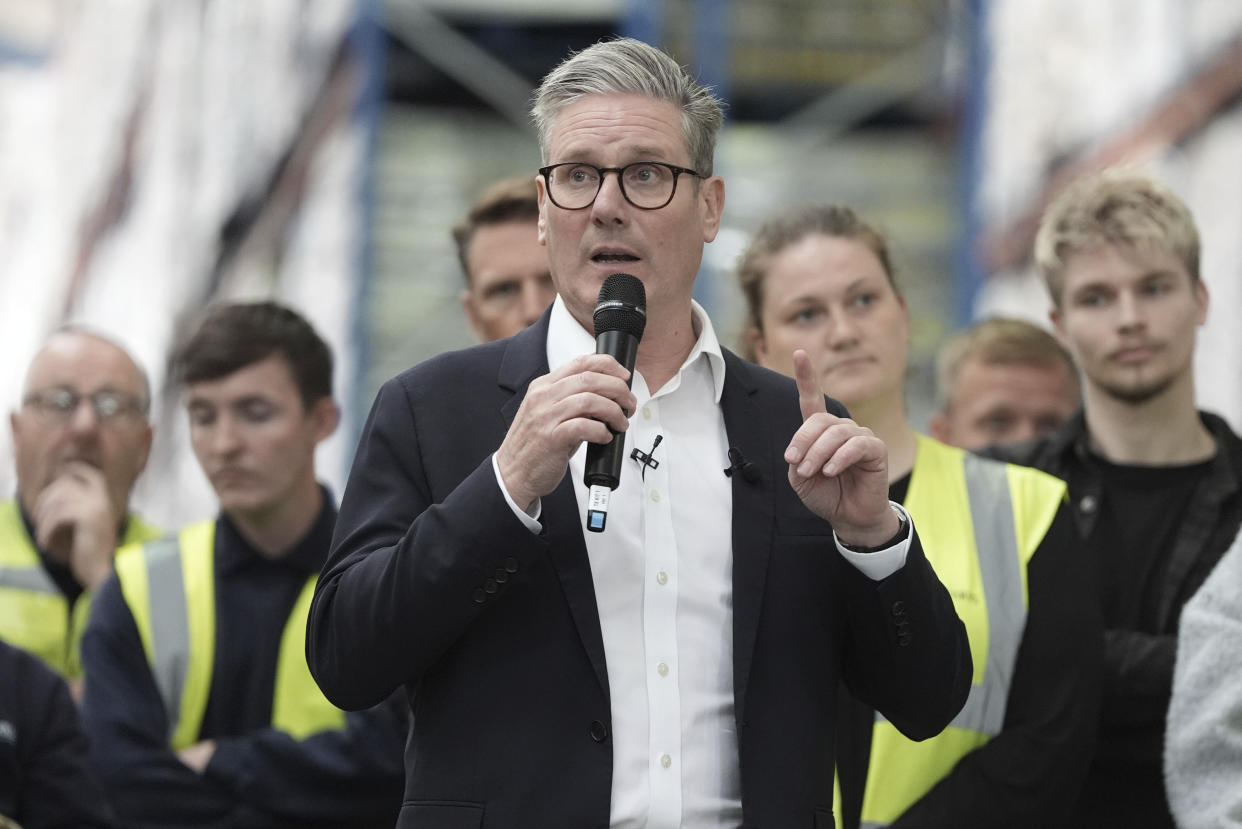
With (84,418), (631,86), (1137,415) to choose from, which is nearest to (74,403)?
(84,418)

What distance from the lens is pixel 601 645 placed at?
2.14 m

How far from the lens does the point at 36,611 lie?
3965 mm

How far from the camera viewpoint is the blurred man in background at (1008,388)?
14.1 feet

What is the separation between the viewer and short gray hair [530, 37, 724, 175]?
2.31 meters

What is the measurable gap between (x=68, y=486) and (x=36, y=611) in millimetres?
309

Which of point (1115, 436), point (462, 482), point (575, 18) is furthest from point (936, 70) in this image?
point (462, 482)

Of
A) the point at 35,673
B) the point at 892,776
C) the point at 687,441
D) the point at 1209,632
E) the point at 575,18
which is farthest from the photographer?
the point at 575,18

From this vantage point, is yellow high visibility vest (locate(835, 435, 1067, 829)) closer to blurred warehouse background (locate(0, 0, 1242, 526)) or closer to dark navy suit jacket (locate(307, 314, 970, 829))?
dark navy suit jacket (locate(307, 314, 970, 829))

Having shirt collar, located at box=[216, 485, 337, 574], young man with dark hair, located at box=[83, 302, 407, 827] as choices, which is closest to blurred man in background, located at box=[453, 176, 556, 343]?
young man with dark hair, located at box=[83, 302, 407, 827]

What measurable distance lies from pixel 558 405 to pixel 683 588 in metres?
0.34

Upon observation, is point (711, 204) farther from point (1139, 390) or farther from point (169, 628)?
point (169, 628)

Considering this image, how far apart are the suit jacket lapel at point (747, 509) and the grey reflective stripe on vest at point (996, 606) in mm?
731

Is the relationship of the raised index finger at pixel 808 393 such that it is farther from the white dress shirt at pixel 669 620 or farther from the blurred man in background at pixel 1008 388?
the blurred man in background at pixel 1008 388

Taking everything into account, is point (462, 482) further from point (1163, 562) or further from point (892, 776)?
point (1163, 562)
